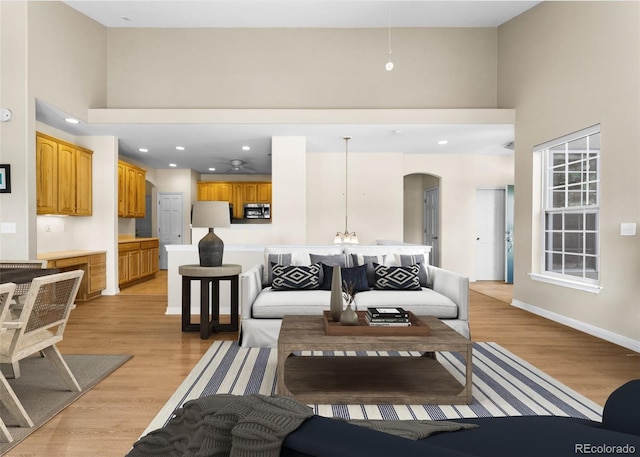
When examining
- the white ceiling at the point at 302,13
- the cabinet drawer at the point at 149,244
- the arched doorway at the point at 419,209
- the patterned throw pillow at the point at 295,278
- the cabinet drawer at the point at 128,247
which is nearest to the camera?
the patterned throw pillow at the point at 295,278

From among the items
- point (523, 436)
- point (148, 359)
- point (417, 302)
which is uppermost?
point (523, 436)

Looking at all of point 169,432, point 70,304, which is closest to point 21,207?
point 70,304

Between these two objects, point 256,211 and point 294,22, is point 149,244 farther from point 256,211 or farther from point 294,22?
point 294,22

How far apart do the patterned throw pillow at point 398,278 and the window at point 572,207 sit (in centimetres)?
189

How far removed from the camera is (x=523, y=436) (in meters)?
1.11

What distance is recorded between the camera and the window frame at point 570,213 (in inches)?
172

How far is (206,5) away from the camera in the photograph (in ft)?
18.0

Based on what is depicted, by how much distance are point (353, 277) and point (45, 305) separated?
255 centimetres

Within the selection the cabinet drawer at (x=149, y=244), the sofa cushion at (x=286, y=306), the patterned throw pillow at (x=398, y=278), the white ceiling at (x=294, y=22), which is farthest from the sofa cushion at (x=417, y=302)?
the cabinet drawer at (x=149, y=244)

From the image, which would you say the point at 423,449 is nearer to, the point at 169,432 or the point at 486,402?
the point at 169,432

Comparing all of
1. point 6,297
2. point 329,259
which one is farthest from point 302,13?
point 6,297

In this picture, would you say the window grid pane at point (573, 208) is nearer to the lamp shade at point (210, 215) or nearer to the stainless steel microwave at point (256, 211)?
the lamp shade at point (210, 215)

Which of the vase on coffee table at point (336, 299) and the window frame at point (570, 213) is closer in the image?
the vase on coffee table at point (336, 299)

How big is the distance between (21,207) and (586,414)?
5.35 metres
